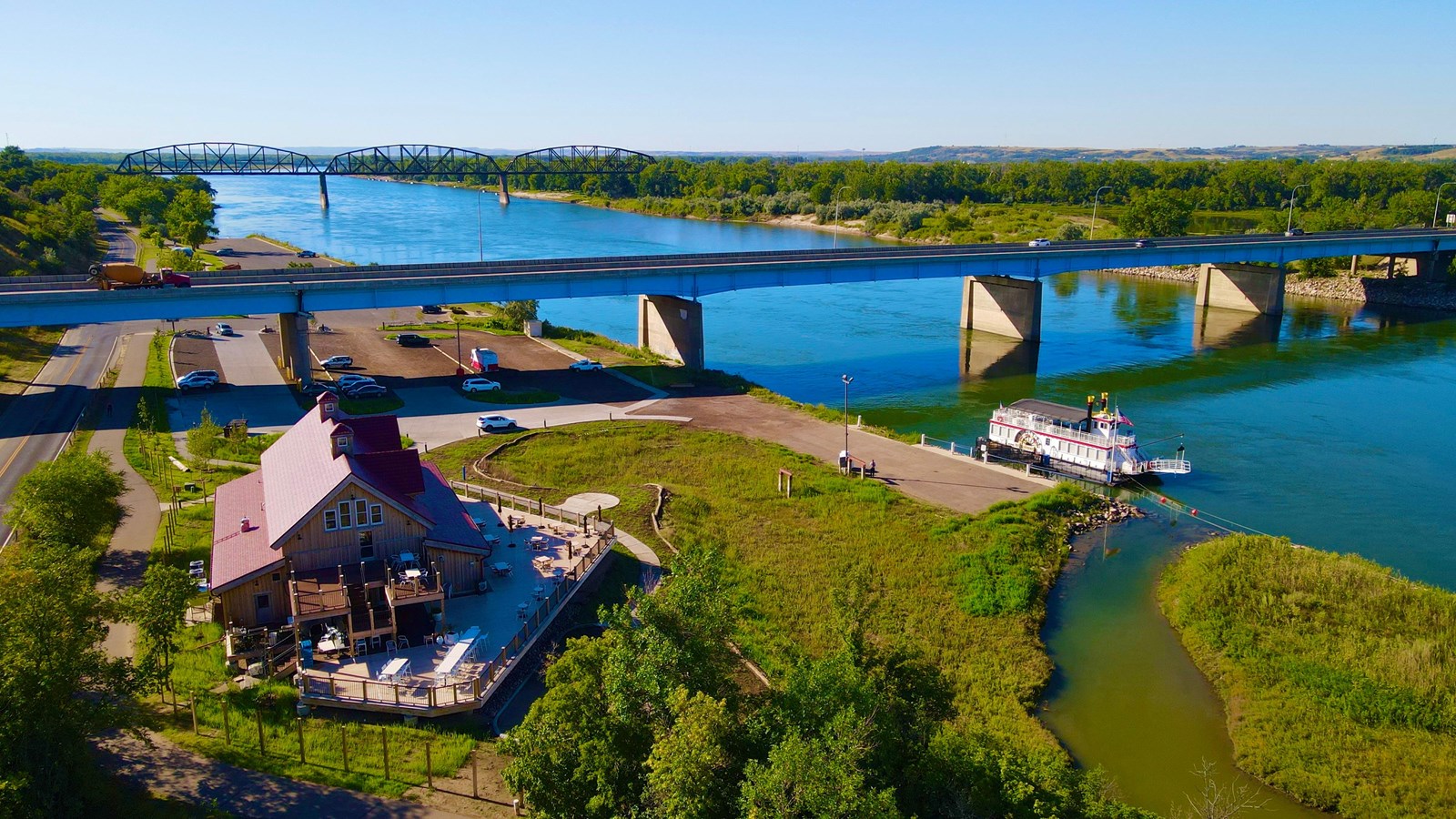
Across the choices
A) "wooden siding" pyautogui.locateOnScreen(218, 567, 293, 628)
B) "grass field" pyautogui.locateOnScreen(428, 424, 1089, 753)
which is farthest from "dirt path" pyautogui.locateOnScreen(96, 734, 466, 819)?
"grass field" pyautogui.locateOnScreen(428, 424, 1089, 753)

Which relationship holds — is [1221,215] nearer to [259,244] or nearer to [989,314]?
[989,314]

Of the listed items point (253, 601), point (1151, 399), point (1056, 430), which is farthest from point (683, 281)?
point (253, 601)

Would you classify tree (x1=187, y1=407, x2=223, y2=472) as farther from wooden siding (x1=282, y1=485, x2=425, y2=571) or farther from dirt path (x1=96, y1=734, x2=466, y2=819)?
dirt path (x1=96, y1=734, x2=466, y2=819)

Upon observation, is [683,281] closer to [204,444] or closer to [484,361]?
[484,361]

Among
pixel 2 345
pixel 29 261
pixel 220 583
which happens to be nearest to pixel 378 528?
pixel 220 583

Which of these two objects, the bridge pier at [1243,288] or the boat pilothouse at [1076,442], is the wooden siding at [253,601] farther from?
the bridge pier at [1243,288]
